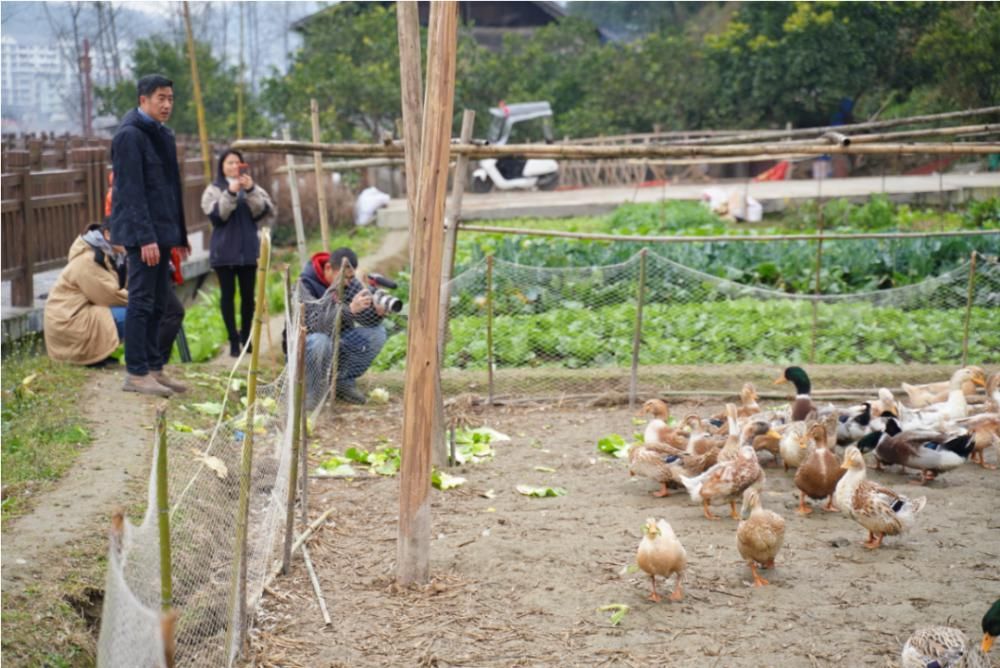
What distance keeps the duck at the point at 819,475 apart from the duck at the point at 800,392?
46.6 inches

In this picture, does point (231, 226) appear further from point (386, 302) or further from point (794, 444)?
point (794, 444)

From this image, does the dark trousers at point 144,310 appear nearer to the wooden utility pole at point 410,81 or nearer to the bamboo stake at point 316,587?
the wooden utility pole at point 410,81

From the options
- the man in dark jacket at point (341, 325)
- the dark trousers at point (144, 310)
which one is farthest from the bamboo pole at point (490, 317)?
the dark trousers at point (144, 310)

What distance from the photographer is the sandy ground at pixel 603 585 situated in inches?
203

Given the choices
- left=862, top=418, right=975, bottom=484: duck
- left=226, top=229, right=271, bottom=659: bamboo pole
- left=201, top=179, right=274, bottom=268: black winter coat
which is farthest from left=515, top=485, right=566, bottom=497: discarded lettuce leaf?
left=201, top=179, right=274, bottom=268: black winter coat

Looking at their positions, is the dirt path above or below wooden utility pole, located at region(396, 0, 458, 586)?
below

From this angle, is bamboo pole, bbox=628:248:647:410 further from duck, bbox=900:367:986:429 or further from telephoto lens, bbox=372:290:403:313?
duck, bbox=900:367:986:429

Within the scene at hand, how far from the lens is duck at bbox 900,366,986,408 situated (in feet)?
29.6

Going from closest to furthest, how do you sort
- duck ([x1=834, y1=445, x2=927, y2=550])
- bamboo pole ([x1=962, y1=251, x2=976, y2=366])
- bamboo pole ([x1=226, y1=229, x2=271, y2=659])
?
bamboo pole ([x1=226, y1=229, x2=271, y2=659])
duck ([x1=834, y1=445, x2=927, y2=550])
bamboo pole ([x1=962, y1=251, x2=976, y2=366])

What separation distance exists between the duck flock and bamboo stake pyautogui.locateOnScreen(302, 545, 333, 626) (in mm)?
1542

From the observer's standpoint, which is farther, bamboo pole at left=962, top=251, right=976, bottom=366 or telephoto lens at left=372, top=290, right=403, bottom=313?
bamboo pole at left=962, top=251, right=976, bottom=366

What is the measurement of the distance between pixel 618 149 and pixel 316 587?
4100 millimetres

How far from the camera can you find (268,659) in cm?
510

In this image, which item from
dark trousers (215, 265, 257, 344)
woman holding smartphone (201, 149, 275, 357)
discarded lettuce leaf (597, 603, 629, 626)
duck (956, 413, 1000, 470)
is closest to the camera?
discarded lettuce leaf (597, 603, 629, 626)
